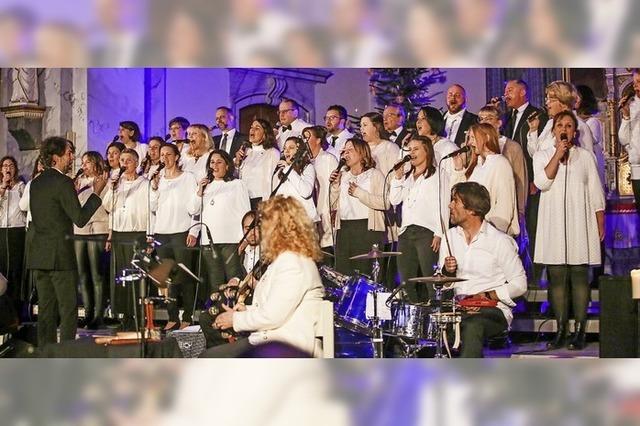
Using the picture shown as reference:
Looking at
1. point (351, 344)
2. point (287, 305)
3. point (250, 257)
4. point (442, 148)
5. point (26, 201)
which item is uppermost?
point (442, 148)

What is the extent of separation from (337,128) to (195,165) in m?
0.88

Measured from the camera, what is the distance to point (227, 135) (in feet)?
22.6

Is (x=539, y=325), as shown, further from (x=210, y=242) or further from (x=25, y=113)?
(x=25, y=113)

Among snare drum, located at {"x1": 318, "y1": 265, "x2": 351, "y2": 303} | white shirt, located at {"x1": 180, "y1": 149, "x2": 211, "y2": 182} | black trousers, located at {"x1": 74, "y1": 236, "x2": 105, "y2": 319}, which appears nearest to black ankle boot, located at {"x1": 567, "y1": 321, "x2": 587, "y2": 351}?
snare drum, located at {"x1": 318, "y1": 265, "x2": 351, "y2": 303}

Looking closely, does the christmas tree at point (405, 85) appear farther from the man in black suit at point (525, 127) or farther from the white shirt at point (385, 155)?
the man in black suit at point (525, 127)

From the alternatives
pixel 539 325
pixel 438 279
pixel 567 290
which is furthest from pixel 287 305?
pixel 567 290

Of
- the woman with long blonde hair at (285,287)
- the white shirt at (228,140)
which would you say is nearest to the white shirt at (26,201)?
the white shirt at (228,140)

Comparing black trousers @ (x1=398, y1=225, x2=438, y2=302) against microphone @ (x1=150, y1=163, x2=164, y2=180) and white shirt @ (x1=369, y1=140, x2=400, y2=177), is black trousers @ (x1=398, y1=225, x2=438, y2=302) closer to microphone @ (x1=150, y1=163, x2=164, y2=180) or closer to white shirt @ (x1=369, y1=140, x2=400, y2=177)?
white shirt @ (x1=369, y1=140, x2=400, y2=177)

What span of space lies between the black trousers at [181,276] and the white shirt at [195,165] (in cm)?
36

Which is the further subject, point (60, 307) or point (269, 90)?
point (60, 307)

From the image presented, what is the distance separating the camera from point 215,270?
684 cm

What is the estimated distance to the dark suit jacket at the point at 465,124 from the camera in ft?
22.3

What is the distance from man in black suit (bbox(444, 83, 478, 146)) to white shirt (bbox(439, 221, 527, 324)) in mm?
565
